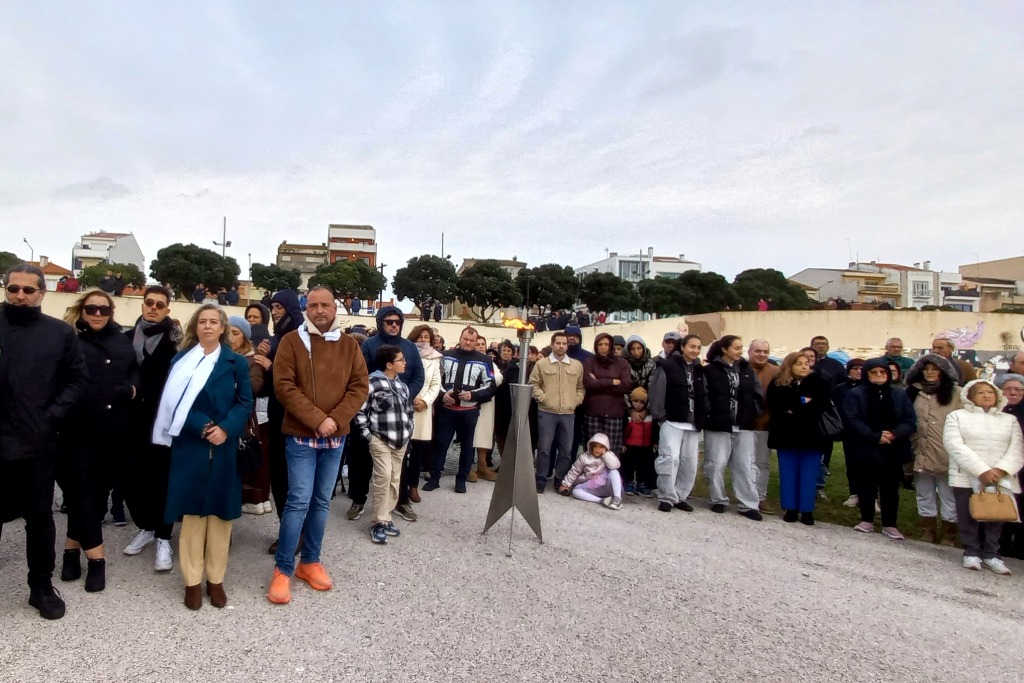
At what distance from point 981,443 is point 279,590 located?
6.02 meters

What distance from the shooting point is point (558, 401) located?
810cm

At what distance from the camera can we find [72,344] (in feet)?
13.2

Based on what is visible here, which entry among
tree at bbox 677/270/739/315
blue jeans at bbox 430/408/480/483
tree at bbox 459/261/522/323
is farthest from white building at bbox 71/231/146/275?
blue jeans at bbox 430/408/480/483

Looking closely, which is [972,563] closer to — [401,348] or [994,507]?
[994,507]

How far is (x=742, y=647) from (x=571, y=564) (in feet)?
5.27

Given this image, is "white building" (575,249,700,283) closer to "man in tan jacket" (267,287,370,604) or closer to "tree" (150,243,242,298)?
"tree" (150,243,242,298)

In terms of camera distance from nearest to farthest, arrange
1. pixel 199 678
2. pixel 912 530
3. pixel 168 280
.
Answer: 1. pixel 199 678
2. pixel 912 530
3. pixel 168 280

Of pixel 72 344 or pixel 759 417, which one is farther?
pixel 759 417

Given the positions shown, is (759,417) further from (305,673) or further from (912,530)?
(305,673)

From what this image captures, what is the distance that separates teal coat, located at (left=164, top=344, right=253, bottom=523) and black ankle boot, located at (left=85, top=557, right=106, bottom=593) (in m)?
0.63

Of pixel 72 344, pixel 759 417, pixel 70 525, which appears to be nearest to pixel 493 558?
pixel 70 525

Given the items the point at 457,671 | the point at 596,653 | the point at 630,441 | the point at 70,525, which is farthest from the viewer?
the point at 630,441

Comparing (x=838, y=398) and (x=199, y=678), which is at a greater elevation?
(x=838, y=398)

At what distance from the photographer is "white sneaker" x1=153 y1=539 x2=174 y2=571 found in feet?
15.4
